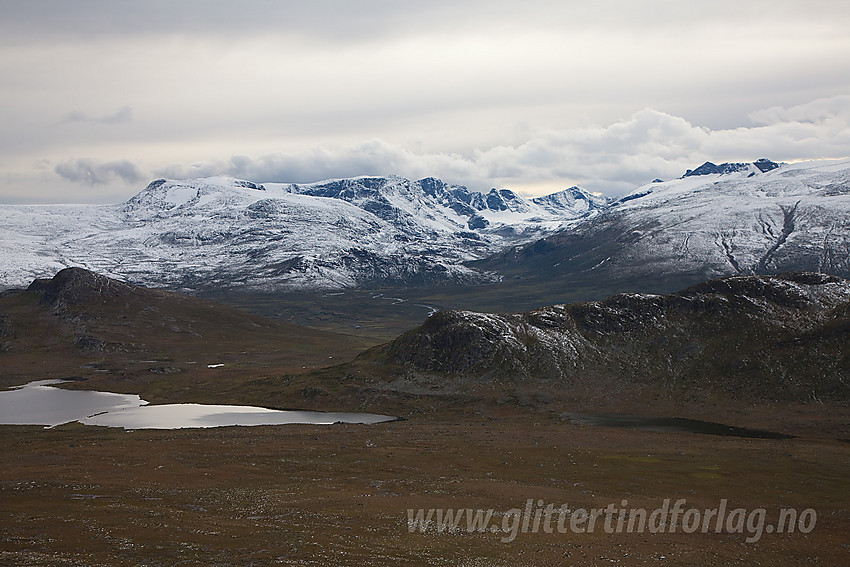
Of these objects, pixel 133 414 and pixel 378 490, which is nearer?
pixel 378 490

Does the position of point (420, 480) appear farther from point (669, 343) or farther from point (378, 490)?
point (669, 343)

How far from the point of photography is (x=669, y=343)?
5728 inches

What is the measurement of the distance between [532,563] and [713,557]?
1410 centimetres

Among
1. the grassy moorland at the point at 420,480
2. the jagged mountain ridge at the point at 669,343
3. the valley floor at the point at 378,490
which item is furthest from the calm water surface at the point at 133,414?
the jagged mountain ridge at the point at 669,343

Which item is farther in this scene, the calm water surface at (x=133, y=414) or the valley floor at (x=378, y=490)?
the calm water surface at (x=133, y=414)

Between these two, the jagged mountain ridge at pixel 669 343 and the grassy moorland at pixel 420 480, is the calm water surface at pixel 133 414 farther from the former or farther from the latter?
the jagged mountain ridge at pixel 669 343

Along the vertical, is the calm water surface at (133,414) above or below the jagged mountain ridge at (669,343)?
below

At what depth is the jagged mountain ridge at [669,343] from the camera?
125 m

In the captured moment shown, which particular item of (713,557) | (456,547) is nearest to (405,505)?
(456,547)

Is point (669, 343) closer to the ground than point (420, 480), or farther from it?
farther from it

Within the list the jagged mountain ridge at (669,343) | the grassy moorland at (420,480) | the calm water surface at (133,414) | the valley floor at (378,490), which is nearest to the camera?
the valley floor at (378,490)

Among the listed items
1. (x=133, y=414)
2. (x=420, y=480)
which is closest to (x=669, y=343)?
(x=420, y=480)

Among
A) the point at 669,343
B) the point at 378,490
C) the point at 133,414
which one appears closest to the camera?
the point at 378,490

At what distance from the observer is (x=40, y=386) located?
170750 millimetres
